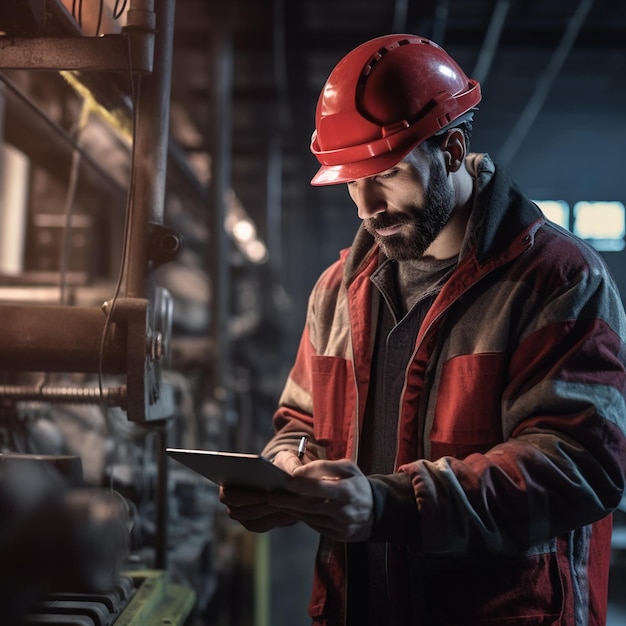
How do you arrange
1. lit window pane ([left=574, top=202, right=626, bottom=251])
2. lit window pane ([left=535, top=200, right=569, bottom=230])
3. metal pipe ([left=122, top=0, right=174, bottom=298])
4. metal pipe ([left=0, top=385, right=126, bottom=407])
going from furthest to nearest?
lit window pane ([left=535, top=200, right=569, bottom=230]) → lit window pane ([left=574, top=202, right=626, bottom=251]) → metal pipe ([left=0, top=385, right=126, bottom=407]) → metal pipe ([left=122, top=0, right=174, bottom=298])

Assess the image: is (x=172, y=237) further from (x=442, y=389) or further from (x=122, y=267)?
(x=442, y=389)

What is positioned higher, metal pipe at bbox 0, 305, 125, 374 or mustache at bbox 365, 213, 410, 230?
mustache at bbox 365, 213, 410, 230

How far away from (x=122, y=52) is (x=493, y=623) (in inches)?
64.0

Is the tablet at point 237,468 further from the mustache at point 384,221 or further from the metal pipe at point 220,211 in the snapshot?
the metal pipe at point 220,211

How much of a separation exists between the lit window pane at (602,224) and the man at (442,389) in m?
9.39

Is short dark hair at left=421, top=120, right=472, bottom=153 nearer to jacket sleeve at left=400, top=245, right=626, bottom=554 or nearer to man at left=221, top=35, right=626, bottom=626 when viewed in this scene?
man at left=221, top=35, right=626, bottom=626

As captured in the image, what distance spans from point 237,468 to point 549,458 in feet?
1.99

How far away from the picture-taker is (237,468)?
1428mm

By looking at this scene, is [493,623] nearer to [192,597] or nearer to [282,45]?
[192,597]

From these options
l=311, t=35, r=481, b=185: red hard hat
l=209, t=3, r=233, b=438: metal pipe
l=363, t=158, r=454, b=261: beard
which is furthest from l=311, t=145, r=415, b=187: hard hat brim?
l=209, t=3, r=233, b=438: metal pipe

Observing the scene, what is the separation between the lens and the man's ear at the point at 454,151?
1.84 meters

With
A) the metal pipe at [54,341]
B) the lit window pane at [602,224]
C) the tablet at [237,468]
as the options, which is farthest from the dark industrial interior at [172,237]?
the tablet at [237,468]

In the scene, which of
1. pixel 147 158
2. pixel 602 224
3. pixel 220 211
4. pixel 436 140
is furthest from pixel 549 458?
pixel 602 224

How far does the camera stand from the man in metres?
1.47
